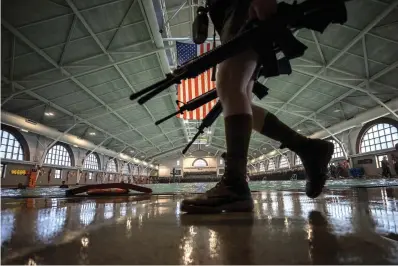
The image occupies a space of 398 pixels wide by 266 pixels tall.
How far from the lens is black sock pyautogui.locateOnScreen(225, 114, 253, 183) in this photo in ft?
3.12

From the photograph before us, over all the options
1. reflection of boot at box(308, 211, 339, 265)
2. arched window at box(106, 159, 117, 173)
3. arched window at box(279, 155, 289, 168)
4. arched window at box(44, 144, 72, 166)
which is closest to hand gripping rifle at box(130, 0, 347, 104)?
A: reflection of boot at box(308, 211, 339, 265)

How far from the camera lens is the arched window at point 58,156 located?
14.0 meters

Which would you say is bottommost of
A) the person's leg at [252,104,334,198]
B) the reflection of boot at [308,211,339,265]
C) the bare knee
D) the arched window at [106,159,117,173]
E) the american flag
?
the reflection of boot at [308,211,339,265]

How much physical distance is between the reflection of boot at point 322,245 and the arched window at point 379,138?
1501 centimetres

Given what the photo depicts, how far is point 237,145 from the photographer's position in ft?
3.20

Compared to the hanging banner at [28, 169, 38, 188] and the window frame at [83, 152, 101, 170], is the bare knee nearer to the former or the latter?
the hanging banner at [28, 169, 38, 188]

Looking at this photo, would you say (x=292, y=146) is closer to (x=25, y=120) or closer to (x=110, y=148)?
(x=25, y=120)

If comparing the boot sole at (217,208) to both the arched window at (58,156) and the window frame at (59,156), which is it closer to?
the window frame at (59,156)

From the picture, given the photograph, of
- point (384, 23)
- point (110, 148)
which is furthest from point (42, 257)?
point (110, 148)

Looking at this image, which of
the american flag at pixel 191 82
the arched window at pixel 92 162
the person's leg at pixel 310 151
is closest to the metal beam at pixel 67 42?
the american flag at pixel 191 82

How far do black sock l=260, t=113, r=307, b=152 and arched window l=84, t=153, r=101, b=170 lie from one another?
18.1 m

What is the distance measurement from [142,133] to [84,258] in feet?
59.6

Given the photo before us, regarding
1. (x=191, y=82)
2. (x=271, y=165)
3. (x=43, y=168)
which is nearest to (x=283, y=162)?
(x=271, y=165)

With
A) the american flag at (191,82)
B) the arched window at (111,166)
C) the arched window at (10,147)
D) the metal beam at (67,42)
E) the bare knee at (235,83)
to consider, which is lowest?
the bare knee at (235,83)
